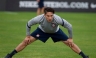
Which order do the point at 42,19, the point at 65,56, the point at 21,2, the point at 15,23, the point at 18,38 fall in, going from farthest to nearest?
the point at 21,2
the point at 15,23
the point at 18,38
the point at 65,56
the point at 42,19

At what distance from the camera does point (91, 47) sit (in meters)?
13.8

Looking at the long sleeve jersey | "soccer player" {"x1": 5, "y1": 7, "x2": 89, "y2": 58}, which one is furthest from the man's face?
the long sleeve jersey

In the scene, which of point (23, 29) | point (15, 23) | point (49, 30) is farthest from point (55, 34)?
point (15, 23)

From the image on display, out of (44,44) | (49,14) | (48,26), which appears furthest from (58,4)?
(49,14)

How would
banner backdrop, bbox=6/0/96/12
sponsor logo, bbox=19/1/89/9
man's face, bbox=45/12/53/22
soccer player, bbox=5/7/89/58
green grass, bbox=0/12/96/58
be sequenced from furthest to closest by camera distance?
sponsor logo, bbox=19/1/89/9, banner backdrop, bbox=6/0/96/12, green grass, bbox=0/12/96/58, soccer player, bbox=5/7/89/58, man's face, bbox=45/12/53/22

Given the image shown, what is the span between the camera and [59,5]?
30.1m

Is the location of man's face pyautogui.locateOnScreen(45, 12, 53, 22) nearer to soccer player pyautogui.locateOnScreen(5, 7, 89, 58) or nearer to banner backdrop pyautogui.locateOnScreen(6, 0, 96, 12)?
soccer player pyautogui.locateOnScreen(5, 7, 89, 58)

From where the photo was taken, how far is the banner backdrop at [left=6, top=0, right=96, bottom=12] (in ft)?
96.7

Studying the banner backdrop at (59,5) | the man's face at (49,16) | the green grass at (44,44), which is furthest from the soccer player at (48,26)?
the banner backdrop at (59,5)

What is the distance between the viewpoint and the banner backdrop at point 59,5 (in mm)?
29469

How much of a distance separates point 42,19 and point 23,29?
30.4ft

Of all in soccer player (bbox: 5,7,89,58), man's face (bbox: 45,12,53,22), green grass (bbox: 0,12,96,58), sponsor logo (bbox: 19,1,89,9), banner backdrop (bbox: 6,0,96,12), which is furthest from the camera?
sponsor logo (bbox: 19,1,89,9)

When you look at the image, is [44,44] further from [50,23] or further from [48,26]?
[50,23]

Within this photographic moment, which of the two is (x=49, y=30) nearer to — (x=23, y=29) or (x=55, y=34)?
(x=55, y=34)
